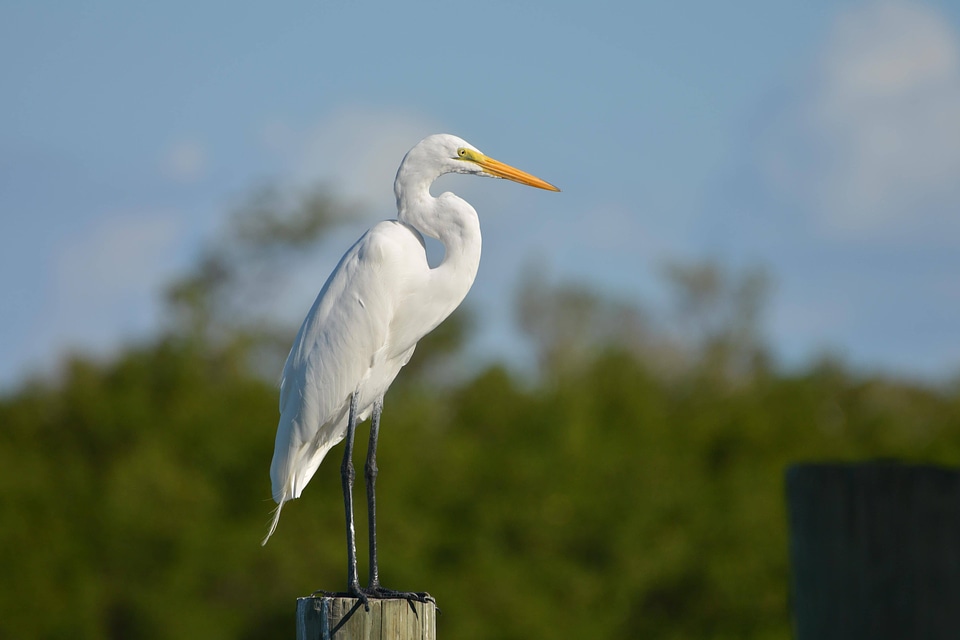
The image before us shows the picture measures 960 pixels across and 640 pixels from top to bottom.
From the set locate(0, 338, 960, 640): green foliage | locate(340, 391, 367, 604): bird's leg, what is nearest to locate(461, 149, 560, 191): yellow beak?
locate(340, 391, 367, 604): bird's leg

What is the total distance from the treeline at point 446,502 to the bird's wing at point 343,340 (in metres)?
7.97

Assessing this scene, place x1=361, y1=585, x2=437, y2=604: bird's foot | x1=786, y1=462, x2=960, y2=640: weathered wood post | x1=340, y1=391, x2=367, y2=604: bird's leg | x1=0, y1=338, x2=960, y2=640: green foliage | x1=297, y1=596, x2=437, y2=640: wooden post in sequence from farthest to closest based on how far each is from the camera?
x1=0, y1=338, x2=960, y2=640: green foliage, x1=340, y1=391, x2=367, y2=604: bird's leg, x1=361, y1=585, x2=437, y2=604: bird's foot, x1=297, y1=596, x2=437, y2=640: wooden post, x1=786, y1=462, x2=960, y2=640: weathered wood post

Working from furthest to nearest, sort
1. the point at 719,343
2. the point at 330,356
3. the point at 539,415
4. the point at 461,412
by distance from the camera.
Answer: the point at 719,343
the point at 461,412
the point at 539,415
the point at 330,356

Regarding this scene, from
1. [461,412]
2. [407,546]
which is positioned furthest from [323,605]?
[461,412]

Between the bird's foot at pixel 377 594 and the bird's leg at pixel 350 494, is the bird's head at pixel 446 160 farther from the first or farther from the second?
the bird's foot at pixel 377 594

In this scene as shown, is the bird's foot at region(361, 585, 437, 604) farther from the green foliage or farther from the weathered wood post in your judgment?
the green foliage

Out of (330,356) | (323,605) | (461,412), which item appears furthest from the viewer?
(461,412)

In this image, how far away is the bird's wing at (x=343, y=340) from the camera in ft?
11.3

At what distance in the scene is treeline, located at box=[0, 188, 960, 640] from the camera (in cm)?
1209

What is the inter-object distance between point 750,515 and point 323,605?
11.1 metres

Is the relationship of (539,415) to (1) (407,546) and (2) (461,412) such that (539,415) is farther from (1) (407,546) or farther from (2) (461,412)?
(1) (407,546)

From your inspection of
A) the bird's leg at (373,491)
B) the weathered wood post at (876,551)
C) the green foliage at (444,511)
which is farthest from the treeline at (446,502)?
the weathered wood post at (876,551)

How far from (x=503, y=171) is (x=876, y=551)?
2035 millimetres

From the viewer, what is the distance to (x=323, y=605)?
2600 mm
